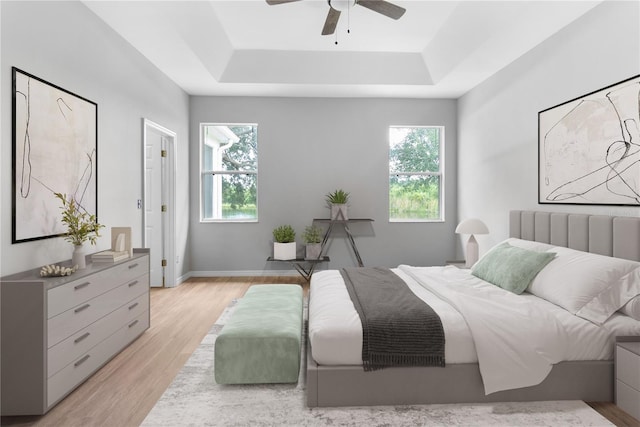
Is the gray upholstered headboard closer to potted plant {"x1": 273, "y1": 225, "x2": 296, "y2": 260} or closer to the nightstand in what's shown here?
the nightstand

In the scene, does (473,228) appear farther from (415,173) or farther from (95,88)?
(95,88)

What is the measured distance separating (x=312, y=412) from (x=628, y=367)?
170 centimetres

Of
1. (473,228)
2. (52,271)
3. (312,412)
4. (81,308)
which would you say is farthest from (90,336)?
(473,228)

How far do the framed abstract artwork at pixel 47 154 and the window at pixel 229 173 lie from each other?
2.68m

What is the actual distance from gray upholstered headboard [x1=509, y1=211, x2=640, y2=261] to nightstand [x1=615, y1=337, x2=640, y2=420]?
2.23ft

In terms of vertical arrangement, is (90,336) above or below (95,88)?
below

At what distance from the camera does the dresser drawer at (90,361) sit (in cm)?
217

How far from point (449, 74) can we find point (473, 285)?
111 inches

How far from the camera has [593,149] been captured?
3.05 metres

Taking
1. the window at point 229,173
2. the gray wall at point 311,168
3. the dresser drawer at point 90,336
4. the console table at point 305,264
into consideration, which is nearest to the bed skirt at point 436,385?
the dresser drawer at point 90,336

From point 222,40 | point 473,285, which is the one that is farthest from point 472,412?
point 222,40

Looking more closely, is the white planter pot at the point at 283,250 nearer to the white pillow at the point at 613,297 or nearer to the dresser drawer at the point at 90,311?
the dresser drawer at the point at 90,311

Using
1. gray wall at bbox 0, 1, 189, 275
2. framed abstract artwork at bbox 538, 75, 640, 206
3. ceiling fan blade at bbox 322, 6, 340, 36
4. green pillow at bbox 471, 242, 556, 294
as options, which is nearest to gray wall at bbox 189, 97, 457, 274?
gray wall at bbox 0, 1, 189, 275

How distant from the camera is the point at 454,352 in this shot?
2.19 meters
